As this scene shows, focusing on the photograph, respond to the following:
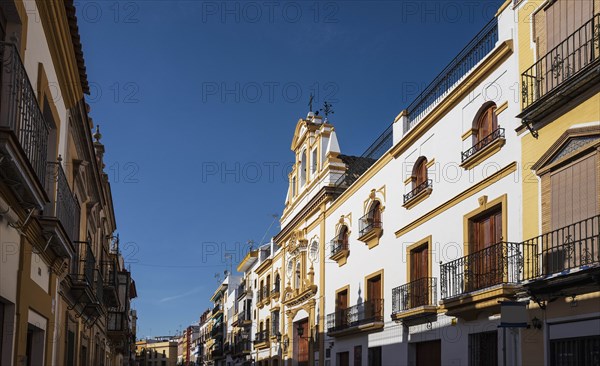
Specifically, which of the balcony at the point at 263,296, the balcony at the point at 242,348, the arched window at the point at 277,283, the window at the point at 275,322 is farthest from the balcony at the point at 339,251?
the balcony at the point at 242,348

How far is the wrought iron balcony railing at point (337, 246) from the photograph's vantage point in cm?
2334

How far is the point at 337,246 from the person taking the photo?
78.6 feet

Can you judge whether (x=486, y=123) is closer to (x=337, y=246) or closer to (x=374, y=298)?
(x=374, y=298)

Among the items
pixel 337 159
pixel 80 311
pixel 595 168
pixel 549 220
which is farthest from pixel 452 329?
pixel 337 159

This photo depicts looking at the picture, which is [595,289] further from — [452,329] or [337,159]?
[337,159]

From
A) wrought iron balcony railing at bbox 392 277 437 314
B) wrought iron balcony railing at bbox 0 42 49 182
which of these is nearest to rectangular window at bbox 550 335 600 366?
wrought iron balcony railing at bbox 392 277 437 314

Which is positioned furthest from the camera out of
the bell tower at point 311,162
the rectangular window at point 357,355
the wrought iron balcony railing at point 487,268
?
the bell tower at point 311,162

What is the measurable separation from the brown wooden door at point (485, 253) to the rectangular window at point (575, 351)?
1.81 metres

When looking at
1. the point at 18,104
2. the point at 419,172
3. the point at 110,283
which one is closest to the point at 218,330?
the point at 110,283

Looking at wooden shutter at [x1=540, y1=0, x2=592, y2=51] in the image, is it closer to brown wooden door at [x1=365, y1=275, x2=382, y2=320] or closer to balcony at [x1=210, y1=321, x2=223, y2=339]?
brown wooden door at [x1=365, y1=275, x2=382, y2=320]

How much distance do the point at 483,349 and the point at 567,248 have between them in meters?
3.70

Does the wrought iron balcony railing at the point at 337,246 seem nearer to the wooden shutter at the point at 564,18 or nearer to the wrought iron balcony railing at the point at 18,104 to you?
the wooden shutter at the point at 564,18

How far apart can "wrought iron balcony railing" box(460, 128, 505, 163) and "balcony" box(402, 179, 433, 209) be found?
5.81ft

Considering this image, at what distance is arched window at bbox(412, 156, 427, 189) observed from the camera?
57.6 ft
